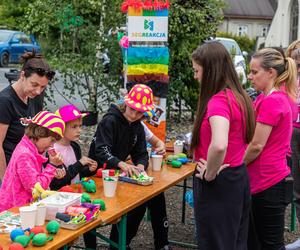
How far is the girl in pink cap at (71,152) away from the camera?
3.61 m

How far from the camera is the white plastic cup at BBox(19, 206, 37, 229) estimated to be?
2711mm

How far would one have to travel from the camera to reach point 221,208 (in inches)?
122

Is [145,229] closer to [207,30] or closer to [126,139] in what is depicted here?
[126,139]

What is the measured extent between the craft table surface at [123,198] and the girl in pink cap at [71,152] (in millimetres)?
163

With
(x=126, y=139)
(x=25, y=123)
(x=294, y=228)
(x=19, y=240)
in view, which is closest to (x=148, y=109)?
(x=126, y=139)

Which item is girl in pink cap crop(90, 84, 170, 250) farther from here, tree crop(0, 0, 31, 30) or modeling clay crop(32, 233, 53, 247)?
tree crop(0, 0, 31, 30)

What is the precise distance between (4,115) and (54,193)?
80cm

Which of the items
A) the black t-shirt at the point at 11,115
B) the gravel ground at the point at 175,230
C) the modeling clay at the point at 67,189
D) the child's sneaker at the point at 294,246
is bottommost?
A: the gravel ground at the point at 175,230

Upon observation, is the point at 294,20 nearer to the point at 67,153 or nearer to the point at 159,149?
the point at 159,149

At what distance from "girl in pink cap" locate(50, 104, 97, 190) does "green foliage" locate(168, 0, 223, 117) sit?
5997 millimetres

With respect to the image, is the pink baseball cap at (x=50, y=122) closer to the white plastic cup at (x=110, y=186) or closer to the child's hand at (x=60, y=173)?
the child's hand at (x=60, y=173)

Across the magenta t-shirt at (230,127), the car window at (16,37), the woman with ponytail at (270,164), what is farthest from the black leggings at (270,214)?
the car window at (16,37)

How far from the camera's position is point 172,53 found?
9844mm

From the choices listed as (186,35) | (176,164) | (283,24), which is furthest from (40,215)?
(283,24)
